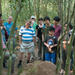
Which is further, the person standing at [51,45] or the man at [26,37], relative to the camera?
the man at [26,37]

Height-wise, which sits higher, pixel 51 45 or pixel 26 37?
pixel 26 37

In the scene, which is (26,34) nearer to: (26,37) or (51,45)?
(26,37)

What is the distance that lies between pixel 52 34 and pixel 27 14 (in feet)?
18.4

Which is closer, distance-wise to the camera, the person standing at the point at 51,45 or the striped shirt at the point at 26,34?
the person standing at the point at 51,45

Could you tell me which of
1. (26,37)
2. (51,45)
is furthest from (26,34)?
(51,45)

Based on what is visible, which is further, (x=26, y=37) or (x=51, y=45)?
(x=26, y=37)

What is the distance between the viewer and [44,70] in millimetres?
3127

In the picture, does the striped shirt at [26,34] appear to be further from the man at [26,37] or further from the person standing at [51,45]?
the person standing at [51,45]

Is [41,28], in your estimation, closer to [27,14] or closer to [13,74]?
[13,74]

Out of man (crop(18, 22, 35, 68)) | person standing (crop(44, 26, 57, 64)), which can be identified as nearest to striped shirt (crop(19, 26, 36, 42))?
man (crop(18, 22, 35, 68))

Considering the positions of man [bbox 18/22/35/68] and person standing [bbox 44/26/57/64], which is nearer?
person standing [bbox 44/26/57/64]

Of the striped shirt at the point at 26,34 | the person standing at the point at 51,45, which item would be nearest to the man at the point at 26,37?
the striped shirt at the point at 26,34

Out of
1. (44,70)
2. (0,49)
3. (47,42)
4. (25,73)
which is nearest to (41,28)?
(47,42)

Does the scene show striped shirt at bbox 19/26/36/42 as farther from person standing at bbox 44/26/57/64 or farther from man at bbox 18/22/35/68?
person standing at bbox 44/26/57/64
